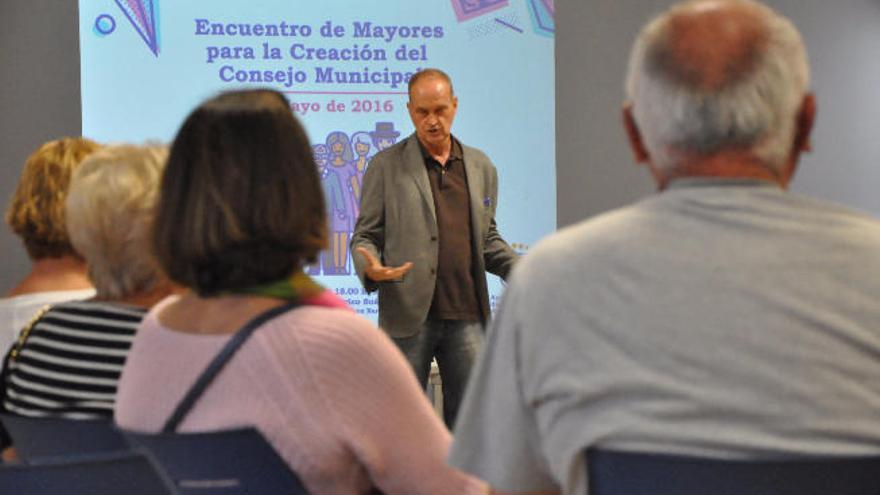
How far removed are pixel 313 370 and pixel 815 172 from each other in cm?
592

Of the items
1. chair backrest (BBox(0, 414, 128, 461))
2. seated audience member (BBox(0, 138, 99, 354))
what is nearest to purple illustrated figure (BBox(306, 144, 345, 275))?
seated audience member (BBox(0, 138, 99, 354))

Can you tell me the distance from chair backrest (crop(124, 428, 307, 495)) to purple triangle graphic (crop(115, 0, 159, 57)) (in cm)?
442

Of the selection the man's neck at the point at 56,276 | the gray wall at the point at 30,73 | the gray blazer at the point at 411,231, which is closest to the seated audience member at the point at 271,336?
the man's neck at the point at 56,276

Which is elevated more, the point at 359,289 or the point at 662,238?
the point at 662,238

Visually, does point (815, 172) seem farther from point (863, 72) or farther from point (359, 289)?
point (359, 289)

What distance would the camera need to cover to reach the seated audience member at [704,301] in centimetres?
138

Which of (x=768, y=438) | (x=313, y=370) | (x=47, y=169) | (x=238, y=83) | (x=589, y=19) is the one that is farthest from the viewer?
(x=589, y=19)

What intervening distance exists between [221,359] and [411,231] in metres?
3.19

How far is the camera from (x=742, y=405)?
1371 mm

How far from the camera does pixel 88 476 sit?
70.4 inches

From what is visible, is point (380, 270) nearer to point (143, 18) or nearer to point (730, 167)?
point (143, 18)

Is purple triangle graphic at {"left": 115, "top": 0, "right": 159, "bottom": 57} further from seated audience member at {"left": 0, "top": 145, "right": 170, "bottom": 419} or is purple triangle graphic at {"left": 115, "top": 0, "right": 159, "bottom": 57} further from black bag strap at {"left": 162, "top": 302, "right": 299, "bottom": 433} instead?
black bag strap at {"left": 162, "top": 302, "right": 299, "bottom": 433}

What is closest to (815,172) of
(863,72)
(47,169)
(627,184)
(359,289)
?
(863,72)

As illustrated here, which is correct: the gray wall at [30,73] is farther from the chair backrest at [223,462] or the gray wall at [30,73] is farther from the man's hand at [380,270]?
the chair backrest at [223,462]
